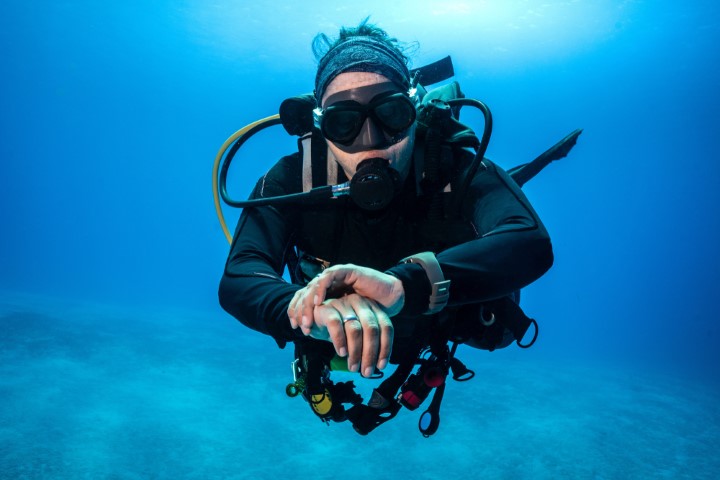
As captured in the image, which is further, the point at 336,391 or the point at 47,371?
the point at 47,371

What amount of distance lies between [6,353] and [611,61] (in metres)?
41.0

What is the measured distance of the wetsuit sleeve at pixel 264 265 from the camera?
159 cm

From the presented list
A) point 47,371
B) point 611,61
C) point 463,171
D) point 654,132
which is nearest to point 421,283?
point 463,171

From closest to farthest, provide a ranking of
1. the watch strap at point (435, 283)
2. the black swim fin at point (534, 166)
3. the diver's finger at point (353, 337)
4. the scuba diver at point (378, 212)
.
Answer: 1. the diver's finger at point (353, 337)
2. the watch strap at point (435, 283)
3. the scuba diver at point (378, 212)
4. the black swim fin at point (534, 166)

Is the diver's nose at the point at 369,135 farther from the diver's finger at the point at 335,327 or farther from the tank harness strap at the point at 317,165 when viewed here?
the diver's finger at the point at 335,327

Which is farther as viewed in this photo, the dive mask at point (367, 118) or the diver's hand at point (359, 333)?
the dive mask at point (367, 118)

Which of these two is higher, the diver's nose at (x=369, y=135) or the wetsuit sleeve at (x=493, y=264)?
the diver's nose at (x=369, y=135)

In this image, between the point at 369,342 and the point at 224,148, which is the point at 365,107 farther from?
the point at 369,342

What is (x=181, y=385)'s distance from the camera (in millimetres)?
11086

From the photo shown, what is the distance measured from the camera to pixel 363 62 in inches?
92.6

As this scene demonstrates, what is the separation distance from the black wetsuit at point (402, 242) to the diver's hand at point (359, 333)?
0.88 ft

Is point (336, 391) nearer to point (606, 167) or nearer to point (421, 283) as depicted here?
point (421, 283)

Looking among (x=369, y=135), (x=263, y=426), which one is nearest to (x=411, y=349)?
(x=369, y=135)

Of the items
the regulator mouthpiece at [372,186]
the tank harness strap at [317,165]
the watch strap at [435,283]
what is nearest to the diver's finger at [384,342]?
the watch strap at [435,283]
